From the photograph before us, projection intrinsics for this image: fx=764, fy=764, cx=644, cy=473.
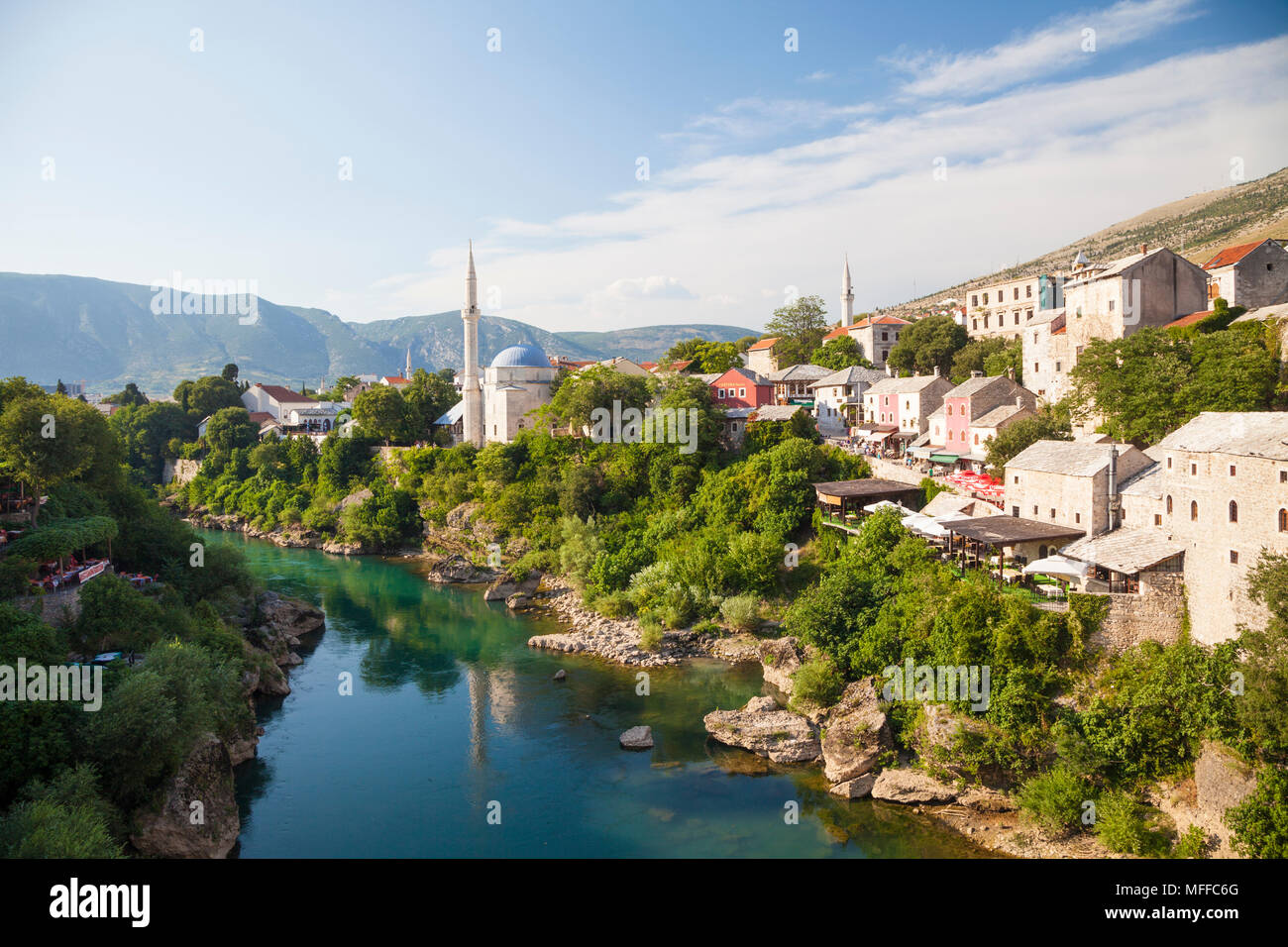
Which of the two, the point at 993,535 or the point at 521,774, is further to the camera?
the point at 993,535

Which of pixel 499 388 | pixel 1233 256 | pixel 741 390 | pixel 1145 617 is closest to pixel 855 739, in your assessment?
pixel 1145 617

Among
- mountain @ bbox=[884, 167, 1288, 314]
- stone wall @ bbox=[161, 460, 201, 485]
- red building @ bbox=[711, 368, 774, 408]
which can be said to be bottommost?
stone wall @ bbox=[161, 460, 201, 485]

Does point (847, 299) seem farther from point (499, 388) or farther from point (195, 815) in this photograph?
point (195, 815)

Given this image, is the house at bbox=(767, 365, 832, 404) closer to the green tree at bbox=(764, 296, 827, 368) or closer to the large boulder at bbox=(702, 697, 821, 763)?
the green tree at bbox=(764, 296, 827, 368)

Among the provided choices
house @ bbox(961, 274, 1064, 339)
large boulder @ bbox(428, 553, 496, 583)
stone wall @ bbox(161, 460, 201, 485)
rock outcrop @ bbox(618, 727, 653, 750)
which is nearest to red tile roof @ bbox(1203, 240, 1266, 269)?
house @ bbox(961, 274, 1064, 339)

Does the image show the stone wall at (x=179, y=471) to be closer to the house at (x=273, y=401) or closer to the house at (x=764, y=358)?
the house at (x=273, y=401)
